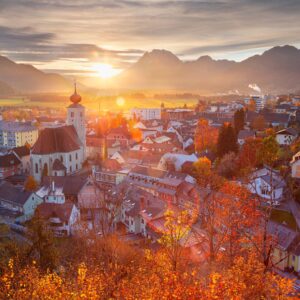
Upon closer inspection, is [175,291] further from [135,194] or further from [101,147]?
[101,147]

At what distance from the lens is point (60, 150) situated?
47344mm

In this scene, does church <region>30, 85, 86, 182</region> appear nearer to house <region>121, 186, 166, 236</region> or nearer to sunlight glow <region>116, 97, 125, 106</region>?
house <region>121, 186, 166, 236</region>

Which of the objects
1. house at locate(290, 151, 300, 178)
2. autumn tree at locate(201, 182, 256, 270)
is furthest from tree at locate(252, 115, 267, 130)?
autumn tree at locate(201, 182, 256, 270)

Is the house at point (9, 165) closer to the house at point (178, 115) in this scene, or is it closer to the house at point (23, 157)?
the house at point (23, 157)

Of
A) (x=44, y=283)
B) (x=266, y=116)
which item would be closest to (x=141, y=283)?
(x=44, y=283)

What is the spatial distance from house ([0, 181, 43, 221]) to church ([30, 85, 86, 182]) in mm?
9141

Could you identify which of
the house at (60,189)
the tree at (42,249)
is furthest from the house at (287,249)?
the house at (60,189)

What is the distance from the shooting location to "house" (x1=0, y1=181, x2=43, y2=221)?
33.6m

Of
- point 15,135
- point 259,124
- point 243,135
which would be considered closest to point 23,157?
point 15,135

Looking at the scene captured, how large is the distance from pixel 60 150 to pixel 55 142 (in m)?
1.26

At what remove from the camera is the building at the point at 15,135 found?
72000 millimetres

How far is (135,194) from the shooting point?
33.1m

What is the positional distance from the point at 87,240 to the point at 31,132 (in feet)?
183

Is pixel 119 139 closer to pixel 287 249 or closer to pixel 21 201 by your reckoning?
pixel 21 201
